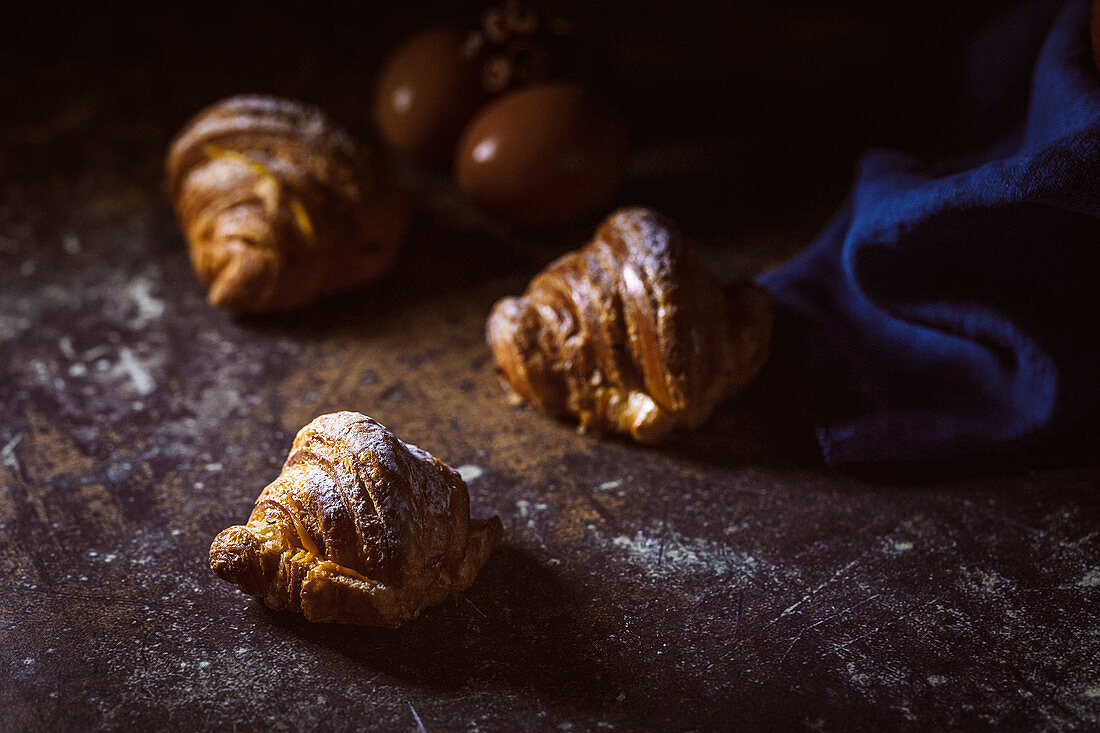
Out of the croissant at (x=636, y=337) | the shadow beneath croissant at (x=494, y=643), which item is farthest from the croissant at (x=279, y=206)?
the shadow beneath croissant at (x=494, y=643)

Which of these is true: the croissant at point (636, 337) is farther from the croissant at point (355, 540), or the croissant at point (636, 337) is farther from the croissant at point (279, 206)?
the croissant at point (279, 206)

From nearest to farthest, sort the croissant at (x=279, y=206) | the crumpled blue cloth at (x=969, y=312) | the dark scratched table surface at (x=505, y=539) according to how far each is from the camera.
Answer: the dark scratched table surface at (x=505, y=539)
the crumpled blue cloth at (x=969, y=312)
the croissant at (x=279, y=206)

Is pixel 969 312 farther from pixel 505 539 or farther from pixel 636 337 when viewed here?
pixel 505 539

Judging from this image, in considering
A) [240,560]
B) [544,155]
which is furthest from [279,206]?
[240,560]

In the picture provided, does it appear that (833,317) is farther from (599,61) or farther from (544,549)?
(599,61)

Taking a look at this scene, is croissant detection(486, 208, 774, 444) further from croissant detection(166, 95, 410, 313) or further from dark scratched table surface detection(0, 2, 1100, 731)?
croissant detection(166, 95, 410, 313)

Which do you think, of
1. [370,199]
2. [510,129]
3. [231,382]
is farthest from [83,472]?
[510,129]
